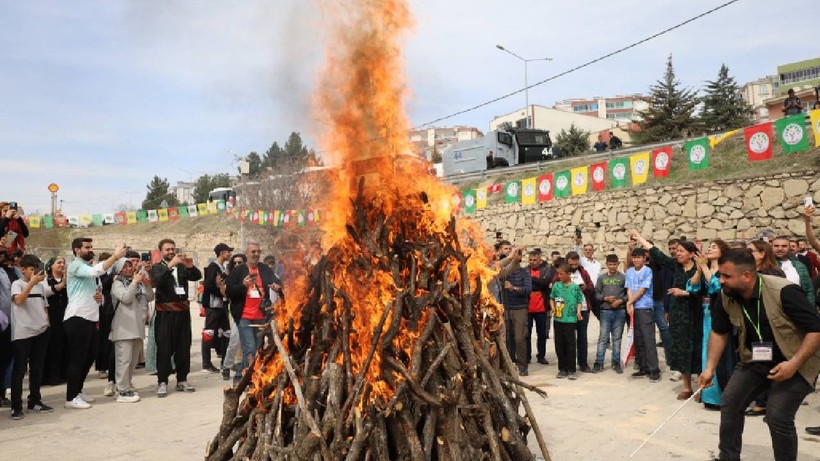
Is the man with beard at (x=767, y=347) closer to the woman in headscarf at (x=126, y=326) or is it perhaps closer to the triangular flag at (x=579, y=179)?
the woman in headscarf at (x=126, y=326)

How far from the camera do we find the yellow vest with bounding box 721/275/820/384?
4.30m

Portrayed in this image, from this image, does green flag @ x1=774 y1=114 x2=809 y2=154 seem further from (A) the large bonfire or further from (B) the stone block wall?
(A) the large bonfire

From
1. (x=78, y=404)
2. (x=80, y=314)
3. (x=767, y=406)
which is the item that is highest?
(x=80, y=314)

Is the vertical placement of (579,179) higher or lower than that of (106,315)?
higher

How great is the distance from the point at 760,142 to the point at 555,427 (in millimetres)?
9955

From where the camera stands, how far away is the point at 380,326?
4559 millimetres

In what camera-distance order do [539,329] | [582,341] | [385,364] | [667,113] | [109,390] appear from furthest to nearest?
1. [667,113]
2. [539,329]
3. [582,341]
4. [109,390]
5. [385,364]

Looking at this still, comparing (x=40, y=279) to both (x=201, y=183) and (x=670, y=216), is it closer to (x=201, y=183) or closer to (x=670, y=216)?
(x=670, y=216)

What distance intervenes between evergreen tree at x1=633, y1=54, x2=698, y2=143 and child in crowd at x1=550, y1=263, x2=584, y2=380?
24639 mm

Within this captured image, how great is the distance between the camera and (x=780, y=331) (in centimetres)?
442

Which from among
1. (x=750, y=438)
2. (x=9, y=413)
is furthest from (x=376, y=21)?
(x=9, y=413)

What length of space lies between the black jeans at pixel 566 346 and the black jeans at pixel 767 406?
15.3 feet

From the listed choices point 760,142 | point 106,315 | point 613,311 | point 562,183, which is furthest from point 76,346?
point 562,183

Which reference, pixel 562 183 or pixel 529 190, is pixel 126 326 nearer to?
pixel 562 183
